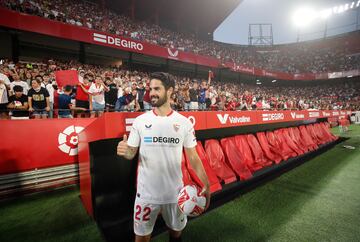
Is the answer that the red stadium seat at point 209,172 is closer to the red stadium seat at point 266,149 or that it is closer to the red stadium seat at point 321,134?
the red stadium seat at point 266,149

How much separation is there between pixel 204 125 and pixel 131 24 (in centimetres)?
2636

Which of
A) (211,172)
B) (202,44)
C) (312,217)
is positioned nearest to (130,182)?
(211,172)

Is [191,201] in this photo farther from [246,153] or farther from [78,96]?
[78,96]

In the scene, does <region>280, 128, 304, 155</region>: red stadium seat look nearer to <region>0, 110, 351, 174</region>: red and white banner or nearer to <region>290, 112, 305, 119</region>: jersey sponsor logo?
<region>290, 112, 305, 119</region>: jersey sponsor logo

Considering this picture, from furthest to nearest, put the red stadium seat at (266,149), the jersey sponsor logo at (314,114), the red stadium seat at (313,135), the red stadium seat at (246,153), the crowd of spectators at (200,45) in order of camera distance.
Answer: the crowd of spectators at (200,45) → the jersey sponsor logo at (314,114) → the red stadium seat at (313,135) → the red stadium seat at (266,149) → the red stadium seat at (246,153)

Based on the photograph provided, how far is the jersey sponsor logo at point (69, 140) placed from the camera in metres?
4.87

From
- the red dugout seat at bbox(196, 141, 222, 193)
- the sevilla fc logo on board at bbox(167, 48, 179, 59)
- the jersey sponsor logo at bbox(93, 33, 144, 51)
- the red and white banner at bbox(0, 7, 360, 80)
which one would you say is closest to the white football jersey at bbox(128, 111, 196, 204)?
the red dugout seat at bbox(196, 141, 222, 193)

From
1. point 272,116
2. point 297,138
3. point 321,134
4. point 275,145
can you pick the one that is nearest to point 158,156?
point 272,116

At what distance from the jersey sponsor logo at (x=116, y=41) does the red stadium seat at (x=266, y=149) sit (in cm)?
1550

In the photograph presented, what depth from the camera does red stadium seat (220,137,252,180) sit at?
488cm

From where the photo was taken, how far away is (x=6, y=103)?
5785 mm

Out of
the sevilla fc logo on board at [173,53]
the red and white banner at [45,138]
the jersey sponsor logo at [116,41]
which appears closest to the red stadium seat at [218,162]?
the red and white banner at [45,138]

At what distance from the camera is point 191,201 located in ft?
6.54

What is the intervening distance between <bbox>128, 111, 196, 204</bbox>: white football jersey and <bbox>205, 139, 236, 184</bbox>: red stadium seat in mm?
2667
